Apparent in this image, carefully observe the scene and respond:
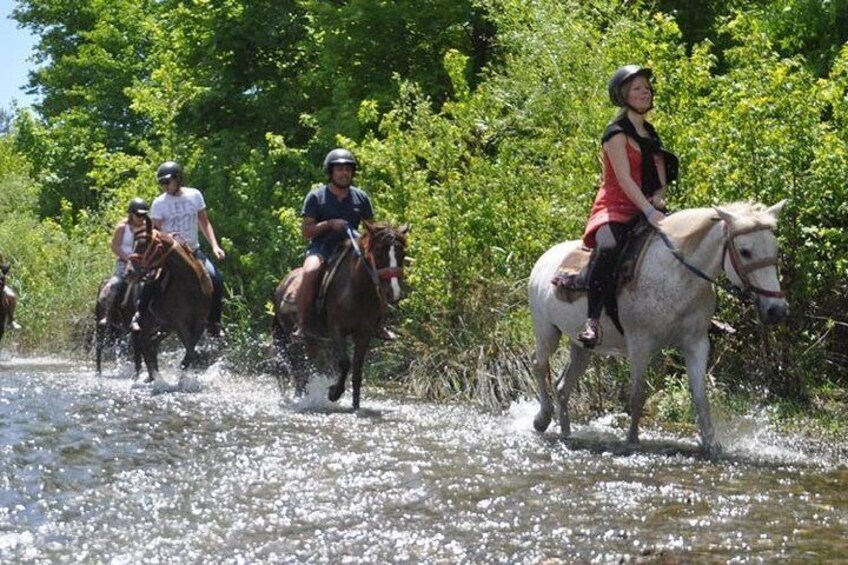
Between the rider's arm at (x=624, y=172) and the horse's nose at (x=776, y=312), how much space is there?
117 cm

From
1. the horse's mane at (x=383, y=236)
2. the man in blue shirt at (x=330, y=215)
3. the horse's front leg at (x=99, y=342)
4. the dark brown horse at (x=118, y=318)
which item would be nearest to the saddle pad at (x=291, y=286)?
the man in blue shirt at (x=330, y=215)

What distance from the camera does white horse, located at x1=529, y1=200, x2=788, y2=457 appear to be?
10180 mm

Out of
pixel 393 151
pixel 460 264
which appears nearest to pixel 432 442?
pixel 460 264

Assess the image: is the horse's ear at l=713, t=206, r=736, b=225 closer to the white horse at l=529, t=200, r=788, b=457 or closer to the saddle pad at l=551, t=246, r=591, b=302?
the white horse at l=529, t=200, r=788, b=457

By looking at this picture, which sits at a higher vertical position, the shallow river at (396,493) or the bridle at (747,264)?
the bridle at (747,264)

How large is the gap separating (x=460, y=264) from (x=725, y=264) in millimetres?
6852

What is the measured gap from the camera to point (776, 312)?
997cm

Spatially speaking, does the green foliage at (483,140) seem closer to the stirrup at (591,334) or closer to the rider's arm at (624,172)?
the rider's arm at (624,172)

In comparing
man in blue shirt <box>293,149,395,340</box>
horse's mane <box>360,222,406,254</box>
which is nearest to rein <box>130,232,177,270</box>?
man in blue shirt <box>293,149,395,340</box>

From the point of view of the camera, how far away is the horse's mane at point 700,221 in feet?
33.6

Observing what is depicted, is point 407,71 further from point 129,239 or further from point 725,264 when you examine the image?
point 725,264

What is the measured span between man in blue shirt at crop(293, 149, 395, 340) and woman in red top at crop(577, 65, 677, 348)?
4.03 metres

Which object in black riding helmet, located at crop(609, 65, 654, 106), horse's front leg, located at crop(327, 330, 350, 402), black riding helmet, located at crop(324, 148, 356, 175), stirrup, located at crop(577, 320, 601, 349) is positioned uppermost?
black riding helmet, located at crop(609, 65, 654, 106)

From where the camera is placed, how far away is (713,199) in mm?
13484
